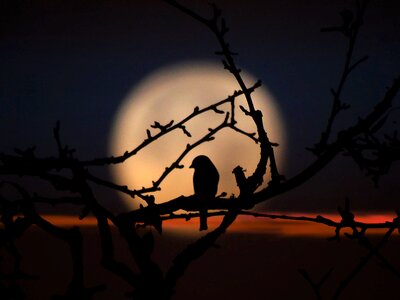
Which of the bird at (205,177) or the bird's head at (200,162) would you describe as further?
the bird's head at (200,162)

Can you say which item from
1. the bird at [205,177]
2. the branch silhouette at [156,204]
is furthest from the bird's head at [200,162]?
the branch silhouette at [156,204]

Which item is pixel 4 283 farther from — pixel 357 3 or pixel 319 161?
pixel 357 3

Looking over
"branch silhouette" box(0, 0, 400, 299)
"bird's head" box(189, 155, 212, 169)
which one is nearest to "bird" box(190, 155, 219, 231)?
"bird's head" box(189, 155, 212, 169)

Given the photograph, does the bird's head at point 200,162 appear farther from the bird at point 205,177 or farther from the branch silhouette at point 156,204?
the branch silhouette at point 156,204

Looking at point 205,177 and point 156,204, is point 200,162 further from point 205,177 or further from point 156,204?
point 156,204

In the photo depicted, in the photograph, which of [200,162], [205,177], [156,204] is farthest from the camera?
[200,162]

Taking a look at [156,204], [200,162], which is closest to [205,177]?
[200,162]

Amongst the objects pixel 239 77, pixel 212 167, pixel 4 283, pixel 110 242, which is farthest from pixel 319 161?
pixel 212 167

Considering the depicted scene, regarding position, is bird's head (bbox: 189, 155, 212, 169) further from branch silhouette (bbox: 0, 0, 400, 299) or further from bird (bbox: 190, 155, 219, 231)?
branch silhouette (bbox: 0, 0, 400, 299)

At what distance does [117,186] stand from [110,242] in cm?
53

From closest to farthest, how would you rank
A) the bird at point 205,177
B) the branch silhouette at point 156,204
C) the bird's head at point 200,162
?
the branch silhouette at point 156,204, the bird at point 205,177, the bird's head at point 200,162

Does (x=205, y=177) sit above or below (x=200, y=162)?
below

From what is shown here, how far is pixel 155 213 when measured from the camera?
8.93ft

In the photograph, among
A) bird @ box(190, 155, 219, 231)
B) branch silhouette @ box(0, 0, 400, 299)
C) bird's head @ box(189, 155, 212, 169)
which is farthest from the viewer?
bird's head @ box(189, 155, 212, 169)
